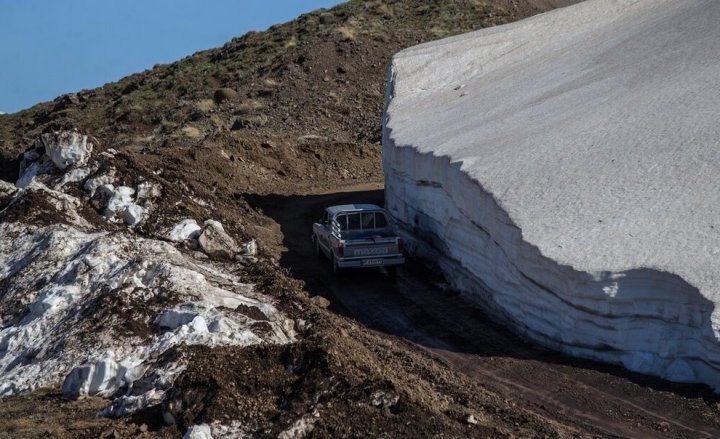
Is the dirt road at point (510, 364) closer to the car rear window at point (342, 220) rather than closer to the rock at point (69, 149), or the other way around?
the car rear window at point (342, 220)

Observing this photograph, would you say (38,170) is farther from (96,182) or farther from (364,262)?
(364,262)

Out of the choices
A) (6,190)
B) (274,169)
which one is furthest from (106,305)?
(274,169)

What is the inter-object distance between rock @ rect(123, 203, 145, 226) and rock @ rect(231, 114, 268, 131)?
23.0 metres

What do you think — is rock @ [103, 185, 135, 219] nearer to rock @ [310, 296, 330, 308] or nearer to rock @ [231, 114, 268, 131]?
rock @ [310, 296, 330, 308]

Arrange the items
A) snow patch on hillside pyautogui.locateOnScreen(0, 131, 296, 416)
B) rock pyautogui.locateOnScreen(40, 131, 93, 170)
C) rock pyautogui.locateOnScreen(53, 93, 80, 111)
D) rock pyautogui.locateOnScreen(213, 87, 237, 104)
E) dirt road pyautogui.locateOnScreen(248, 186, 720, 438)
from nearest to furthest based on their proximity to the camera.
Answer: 1. dirt road pyautogui.locateOnScreen(248, 186, 720, 438)
2. snow patch on hillside pyautogui.locateOnScreen(0, 131, 296, 416)
3. rock pyautogui.locateOnScreen(40, 131, 93, 170)
4. rock pyautogui.locateOnScreen(213, 87, 237, 104)
5. rock pyautogui.locateOnScreen(53, 93, 80, 111)

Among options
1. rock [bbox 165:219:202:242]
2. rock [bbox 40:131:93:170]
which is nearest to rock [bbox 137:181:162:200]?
rock [bbox 165:219:202:242]

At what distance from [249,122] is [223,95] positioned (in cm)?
613

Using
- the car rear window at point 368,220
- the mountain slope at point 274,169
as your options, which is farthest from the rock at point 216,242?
the car rear window at point 368,220

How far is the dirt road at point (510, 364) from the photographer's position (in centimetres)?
1238

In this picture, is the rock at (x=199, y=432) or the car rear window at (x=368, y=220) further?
the car rear window at (x=368, y=220)

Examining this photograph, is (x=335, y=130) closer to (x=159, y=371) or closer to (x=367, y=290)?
(x=367, y=290)

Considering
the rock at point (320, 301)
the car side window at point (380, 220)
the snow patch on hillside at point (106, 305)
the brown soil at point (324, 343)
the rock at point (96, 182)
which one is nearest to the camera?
the brown soil at point (324, 343)

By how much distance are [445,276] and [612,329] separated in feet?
22.3

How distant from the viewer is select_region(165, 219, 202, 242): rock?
69.9ft
